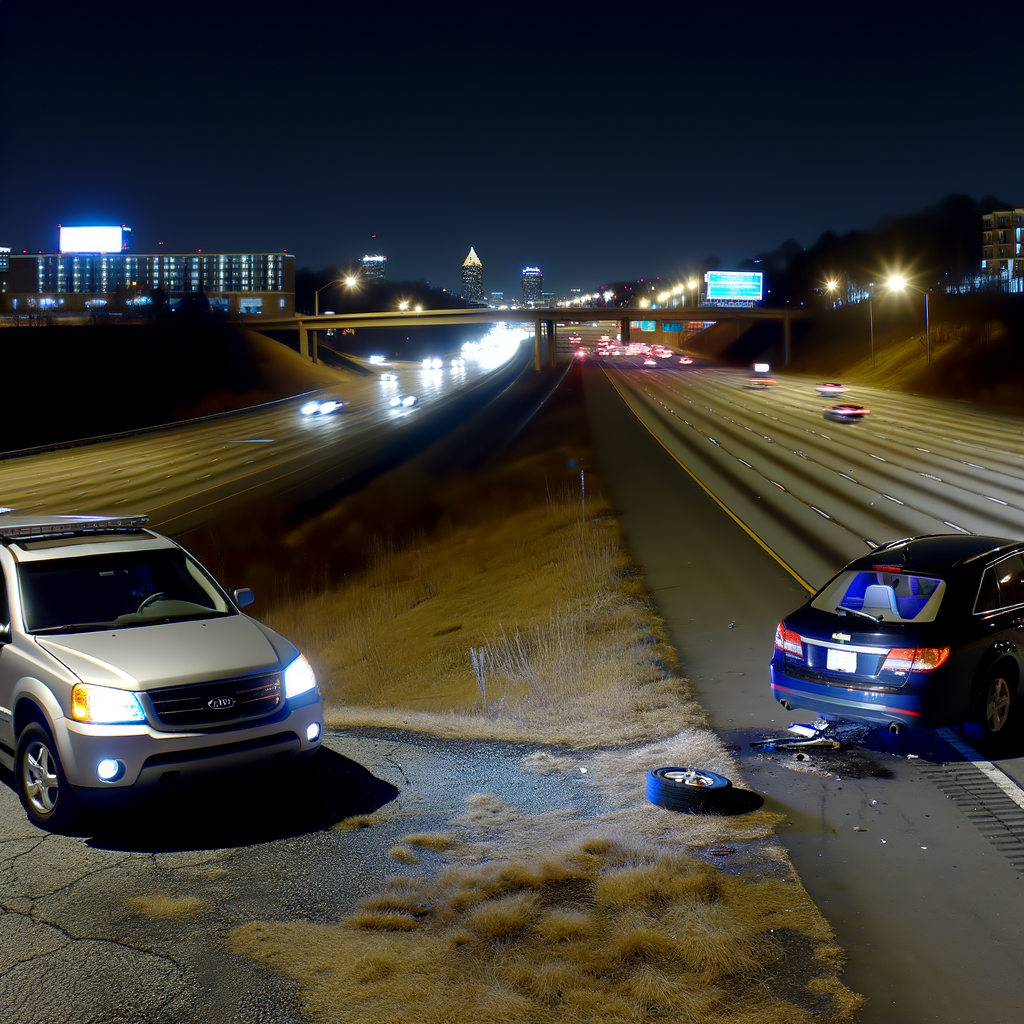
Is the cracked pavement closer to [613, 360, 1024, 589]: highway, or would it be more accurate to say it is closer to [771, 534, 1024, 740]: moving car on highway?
[771, 534, 1024, 740]: moving car on highway

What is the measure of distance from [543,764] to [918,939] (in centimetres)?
402

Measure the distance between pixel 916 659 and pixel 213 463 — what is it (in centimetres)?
4730

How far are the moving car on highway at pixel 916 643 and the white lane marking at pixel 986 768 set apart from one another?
0.26 metres

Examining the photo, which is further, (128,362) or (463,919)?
(128,362)

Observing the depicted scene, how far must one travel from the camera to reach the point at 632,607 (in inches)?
720

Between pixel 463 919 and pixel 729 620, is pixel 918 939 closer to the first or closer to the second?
pixel 463 919

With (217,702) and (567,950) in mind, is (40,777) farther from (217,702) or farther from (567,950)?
(567,950)

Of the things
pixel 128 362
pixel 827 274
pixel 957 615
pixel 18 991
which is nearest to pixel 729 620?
pixel 957 615

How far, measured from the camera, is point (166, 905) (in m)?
6.08

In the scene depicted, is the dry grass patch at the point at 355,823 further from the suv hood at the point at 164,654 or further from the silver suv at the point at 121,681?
the suv hood at the point at 164,654

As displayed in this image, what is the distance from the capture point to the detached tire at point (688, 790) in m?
7.74

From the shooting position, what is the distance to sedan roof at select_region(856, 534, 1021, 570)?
32.6 feet

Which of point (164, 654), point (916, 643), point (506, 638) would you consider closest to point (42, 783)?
point (164, 654)

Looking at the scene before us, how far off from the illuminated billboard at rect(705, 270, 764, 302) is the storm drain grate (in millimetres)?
113961
